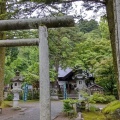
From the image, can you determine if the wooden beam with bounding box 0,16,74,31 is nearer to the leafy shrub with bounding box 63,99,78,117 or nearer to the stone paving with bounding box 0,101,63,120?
the stone paving with bounding box 0,101,63,120

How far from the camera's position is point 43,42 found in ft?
15.4

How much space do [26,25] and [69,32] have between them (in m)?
10.7

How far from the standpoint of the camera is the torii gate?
176 inches

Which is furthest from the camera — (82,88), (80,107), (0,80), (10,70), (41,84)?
(10,70)

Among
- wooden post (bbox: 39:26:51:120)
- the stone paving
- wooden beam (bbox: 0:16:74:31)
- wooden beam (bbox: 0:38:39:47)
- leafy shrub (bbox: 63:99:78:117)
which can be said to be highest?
wooden beam (bbox: 0:16:74:31)

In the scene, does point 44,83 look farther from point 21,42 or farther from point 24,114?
point 24,114

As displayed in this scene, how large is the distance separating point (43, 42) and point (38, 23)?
46cm

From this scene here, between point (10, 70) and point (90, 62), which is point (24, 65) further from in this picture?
point (90, 62)

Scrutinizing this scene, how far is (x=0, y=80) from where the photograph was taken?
44.1ft

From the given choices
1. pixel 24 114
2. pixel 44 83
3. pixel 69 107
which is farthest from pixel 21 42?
pixel 24 114

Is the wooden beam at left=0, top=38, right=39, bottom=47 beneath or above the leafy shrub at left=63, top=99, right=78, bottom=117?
above

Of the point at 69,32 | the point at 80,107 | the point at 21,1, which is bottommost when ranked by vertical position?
the point at 80,107

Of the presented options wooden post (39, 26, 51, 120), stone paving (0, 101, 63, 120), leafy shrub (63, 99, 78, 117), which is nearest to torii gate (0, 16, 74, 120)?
wooden post (39, 26, 51, 120)

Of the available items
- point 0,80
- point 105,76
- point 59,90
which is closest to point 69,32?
point 105,76
